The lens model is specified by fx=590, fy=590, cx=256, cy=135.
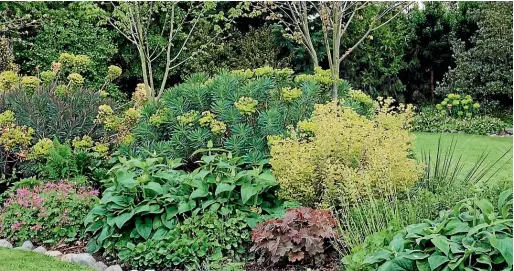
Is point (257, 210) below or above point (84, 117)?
below

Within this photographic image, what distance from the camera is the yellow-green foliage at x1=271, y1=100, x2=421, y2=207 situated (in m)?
4.31

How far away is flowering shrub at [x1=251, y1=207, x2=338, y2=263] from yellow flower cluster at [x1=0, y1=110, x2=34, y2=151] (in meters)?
2.92

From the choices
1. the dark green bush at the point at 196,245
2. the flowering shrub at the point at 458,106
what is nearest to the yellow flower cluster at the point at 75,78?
the dark green bush at the point at 196,245

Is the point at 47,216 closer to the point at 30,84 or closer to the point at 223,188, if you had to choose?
the point at 223,188

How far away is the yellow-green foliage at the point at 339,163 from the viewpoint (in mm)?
4312

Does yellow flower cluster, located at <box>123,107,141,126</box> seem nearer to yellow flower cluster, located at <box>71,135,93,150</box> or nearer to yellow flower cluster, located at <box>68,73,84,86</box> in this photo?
yellow flower cluster, located at <box>71,135,93,150</box>

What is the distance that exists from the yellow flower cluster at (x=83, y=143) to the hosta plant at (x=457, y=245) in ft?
11.6

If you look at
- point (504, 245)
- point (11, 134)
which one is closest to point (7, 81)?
point (11, 134)

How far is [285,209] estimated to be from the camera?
4500 mm

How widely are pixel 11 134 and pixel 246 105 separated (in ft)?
7.83

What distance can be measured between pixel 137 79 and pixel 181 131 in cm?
964

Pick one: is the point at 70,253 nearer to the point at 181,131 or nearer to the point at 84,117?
the point at 181,131

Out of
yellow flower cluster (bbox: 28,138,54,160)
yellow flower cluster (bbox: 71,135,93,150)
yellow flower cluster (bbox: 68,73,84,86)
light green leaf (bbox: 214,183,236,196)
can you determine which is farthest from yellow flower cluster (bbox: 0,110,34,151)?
light green leaf (bbox: 214,183,236,196)

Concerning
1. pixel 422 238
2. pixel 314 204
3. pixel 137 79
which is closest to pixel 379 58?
pixel 137 79
